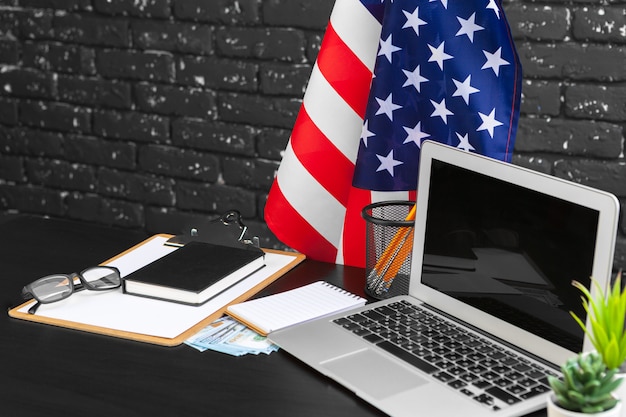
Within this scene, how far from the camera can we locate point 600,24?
2053 mm

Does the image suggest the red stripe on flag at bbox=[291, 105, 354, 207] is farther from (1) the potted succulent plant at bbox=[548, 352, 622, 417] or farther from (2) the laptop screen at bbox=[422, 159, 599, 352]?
(1) the potted succulent plant at bbox=[548, 352, 622, 417]

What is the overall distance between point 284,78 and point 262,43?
0.11 meters

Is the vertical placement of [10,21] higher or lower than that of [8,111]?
higher

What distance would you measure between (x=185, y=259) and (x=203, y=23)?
1.17m

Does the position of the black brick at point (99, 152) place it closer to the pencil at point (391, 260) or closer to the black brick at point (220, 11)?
the black brick at point (220, 11)

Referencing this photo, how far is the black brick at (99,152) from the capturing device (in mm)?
2627

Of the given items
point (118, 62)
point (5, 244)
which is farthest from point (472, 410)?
point (118, 62)

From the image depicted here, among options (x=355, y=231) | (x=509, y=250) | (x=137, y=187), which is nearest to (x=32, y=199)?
(x=137, y=187)

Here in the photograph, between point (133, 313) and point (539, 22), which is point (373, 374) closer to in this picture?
point (133, 313)

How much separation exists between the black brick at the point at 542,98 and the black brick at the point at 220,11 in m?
0.74

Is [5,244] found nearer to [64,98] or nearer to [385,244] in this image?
[385,244]

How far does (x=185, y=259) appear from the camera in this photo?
143cm

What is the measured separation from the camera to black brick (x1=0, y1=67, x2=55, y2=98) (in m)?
2.68

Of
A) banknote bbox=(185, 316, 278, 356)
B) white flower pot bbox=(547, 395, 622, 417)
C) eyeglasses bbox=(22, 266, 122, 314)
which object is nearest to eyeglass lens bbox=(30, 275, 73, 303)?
eyeglasses bbox=(22, 266, 122, 314)
